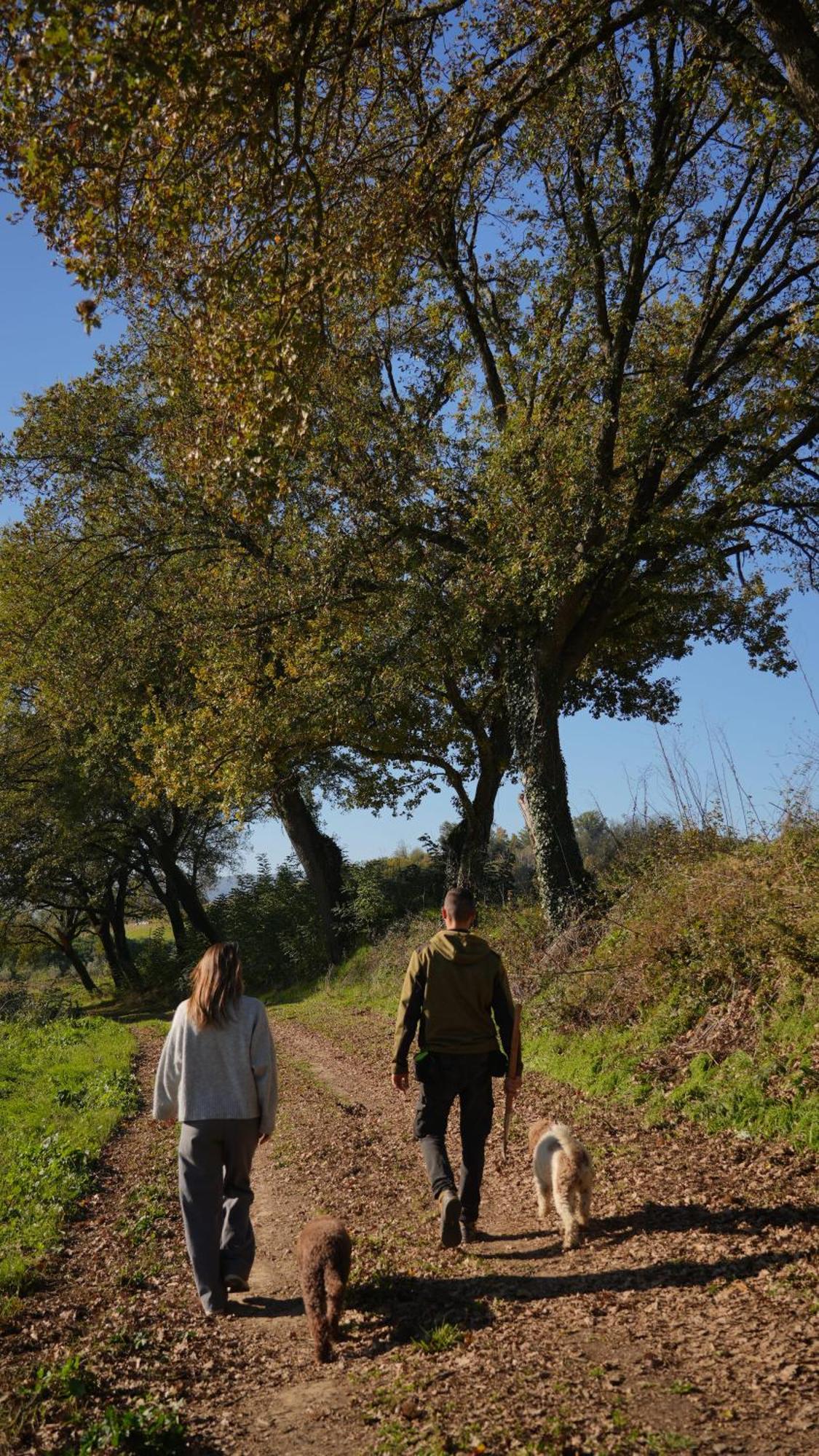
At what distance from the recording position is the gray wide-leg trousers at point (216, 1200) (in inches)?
205

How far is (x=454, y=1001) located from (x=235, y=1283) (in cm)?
203

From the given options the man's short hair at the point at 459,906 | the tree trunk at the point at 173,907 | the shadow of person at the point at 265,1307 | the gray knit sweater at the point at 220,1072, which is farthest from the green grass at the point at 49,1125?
the tree trunk at the point at 173,907

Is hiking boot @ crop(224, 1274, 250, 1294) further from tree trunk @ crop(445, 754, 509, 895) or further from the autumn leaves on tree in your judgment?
tree trunk @ crop(445, 754, 509, 895)

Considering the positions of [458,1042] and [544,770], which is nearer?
[458,1042]

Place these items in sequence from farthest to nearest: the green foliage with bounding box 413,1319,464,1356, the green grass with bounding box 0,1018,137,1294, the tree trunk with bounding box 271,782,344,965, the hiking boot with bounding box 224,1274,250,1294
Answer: the tree trunk with bounding box 271,782,344,965 < the green grass with bounding box 0,1018,137,1294 < the hiking boot with bounding box 224,1274,250,1294 < the green foliage with bounding box 413,1319,464,1356

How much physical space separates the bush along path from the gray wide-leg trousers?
0.71 ft

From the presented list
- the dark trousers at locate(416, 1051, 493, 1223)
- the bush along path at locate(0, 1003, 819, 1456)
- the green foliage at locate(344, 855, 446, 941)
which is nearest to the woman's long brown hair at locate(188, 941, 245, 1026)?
the dark trousers at locate(416, 1051, 493, 1223)

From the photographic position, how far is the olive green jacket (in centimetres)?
617

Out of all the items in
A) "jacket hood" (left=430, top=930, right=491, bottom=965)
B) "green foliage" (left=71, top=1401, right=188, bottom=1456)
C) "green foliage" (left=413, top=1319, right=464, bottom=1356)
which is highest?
"jacket hood" (left=430, top=930, right=491, bottom=965)

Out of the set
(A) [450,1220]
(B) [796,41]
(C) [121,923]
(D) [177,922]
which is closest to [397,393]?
(B) [796,41]

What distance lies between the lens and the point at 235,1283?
5.34 m

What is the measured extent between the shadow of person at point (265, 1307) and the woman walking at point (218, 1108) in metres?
0.09

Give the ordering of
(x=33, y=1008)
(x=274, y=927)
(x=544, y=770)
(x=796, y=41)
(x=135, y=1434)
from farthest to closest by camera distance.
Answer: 1. (x=274, y=927)
2. (x=33, y=1008)
3. (x=544, y=770)
4. (x=796, y=41)
5. (x=135, y=1434)

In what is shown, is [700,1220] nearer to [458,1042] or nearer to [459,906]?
[458,1042]
